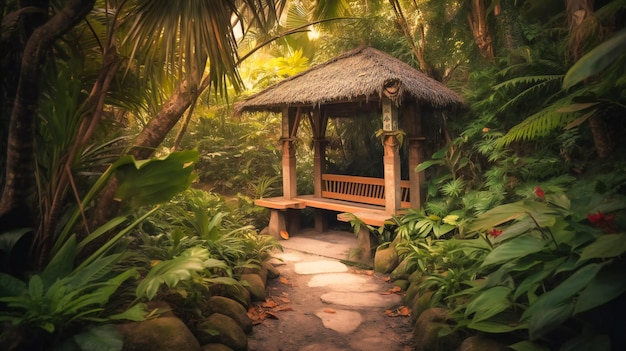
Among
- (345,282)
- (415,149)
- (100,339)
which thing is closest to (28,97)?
(100,339)

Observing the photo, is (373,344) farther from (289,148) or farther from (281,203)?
(289,148)

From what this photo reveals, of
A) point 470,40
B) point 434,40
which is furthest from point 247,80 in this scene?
point 470,40

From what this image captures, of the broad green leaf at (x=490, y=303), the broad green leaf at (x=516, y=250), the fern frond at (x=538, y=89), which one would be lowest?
the broad green leaf at (x=490, y=303)

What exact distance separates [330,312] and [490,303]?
6.24 ft

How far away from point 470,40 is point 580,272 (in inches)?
224

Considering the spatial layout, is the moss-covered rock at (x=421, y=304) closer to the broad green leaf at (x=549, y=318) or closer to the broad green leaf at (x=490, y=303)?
the broad green leaf at (x=490, y=303)

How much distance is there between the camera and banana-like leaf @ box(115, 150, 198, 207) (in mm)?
2723

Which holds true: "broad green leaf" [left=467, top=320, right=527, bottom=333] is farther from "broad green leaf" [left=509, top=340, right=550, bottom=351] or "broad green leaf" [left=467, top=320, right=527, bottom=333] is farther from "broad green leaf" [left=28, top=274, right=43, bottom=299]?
"broad green leaf" [left=28, top=274, right=43, bottom=299]

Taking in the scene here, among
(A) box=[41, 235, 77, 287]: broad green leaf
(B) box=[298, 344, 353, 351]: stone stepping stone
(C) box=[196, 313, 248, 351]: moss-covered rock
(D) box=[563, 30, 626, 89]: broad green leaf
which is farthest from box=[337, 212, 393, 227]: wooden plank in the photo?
(D) box=[563, 30, 626, 89]: broad green leaf

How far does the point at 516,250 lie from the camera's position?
257 centimetres

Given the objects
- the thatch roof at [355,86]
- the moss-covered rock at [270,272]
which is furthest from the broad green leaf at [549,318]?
the thatch roof at [355,86]

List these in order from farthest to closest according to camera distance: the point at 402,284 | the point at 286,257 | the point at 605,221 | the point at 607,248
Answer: the point at 286,257
the point at 402,284
the point at 605,221
the point at 607,248

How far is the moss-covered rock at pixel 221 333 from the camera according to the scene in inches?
120

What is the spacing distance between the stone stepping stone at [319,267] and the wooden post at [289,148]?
2129 millimetres
